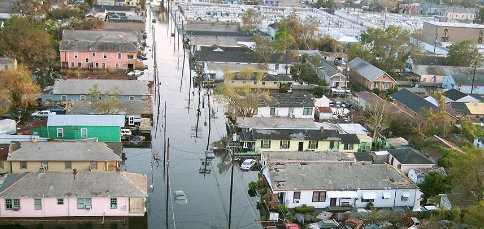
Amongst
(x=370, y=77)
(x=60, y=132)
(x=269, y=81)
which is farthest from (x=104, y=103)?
(x=370, y=77)

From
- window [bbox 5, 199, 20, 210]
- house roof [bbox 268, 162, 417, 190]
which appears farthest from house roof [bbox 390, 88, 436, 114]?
window [bbox 5, 199, 20, 210]

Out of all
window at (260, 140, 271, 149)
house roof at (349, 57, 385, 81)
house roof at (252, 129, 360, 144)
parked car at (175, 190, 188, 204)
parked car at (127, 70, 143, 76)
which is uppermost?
house roof at (349, 57, 385, 81)

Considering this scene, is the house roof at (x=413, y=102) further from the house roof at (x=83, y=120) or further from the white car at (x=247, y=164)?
the house roof at (x=83, y=120)

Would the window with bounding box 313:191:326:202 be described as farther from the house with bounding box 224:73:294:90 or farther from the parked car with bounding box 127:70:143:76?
the parked car with bounding box 127:70:143:76

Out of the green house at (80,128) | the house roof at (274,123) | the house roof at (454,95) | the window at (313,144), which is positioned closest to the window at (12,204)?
the green house at (80,128)

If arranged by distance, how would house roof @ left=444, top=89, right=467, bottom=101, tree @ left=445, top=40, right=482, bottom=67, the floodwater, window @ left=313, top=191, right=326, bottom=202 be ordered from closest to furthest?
1. the floodwater
2. window @ left=313, top=191, right=326, bottom=202
3. house roof @ left=444, top=89, right=467, bottom=101
4. tree @ left=445, top=40, right=482, bottom=67

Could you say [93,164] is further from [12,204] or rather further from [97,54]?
[97,54]

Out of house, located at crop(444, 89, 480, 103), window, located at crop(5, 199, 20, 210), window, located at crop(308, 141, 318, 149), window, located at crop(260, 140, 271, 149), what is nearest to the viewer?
window, located at crop(5, 199, 20, 210)

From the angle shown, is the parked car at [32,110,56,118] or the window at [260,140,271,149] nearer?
the window at [260,140,271,149]
